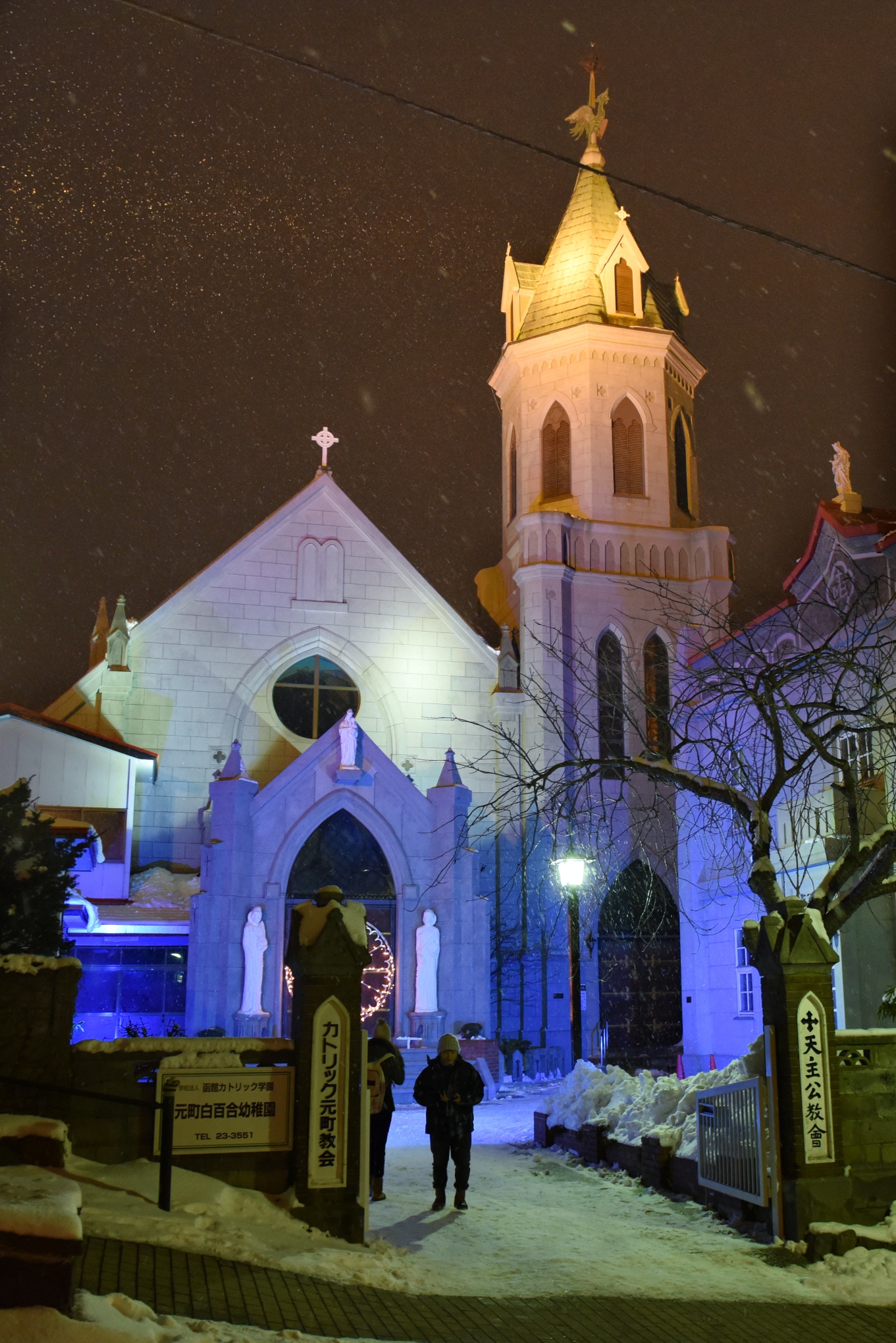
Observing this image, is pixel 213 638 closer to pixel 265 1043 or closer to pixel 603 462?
pixel 603 462

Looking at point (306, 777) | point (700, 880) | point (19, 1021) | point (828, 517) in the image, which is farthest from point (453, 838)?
point (19, 1021)

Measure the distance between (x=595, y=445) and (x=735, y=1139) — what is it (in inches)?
979

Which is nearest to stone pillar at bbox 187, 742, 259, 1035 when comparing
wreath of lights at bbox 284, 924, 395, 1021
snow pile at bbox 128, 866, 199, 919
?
snow pile at bbox 128, 866, 199, 919

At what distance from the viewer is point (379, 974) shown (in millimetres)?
27188

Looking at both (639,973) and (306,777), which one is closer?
(306,777)

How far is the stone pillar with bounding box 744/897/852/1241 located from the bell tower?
65.9 feet

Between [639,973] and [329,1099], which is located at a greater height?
[639,973]

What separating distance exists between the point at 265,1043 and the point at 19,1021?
2054 millimetres

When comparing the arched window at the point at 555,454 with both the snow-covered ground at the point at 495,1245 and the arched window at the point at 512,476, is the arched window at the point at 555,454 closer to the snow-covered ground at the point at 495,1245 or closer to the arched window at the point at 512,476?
the arched window at the point at 512,476

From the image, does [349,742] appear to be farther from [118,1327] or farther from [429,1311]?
[118,1327]

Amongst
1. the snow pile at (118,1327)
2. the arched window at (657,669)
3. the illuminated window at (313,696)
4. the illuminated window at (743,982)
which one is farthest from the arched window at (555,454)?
the snow pile at (118,1327)

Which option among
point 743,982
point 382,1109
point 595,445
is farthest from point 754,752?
→ point 595,445

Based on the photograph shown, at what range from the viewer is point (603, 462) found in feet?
113

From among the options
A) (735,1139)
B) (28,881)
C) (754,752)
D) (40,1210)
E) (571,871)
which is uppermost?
(754,752)
